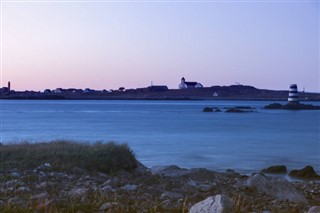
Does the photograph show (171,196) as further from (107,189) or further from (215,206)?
(215,206)

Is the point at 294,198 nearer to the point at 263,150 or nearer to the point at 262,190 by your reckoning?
the point at 262,190

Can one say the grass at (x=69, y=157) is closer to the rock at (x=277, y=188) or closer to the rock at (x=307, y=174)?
the rock at (x=277, y=188)

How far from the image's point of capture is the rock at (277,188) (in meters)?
12.2

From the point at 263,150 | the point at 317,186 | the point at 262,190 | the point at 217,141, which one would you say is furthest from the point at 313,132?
the point at 262,190

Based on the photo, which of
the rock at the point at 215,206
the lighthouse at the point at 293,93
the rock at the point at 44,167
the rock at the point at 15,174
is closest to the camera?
the rock at the point at 215,206

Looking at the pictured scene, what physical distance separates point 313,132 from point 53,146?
37229 mm

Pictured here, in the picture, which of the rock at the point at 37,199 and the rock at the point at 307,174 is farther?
the rock at the point at 307,174

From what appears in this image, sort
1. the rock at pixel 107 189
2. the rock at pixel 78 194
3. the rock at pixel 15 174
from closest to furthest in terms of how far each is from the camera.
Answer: the rock at pixel 78 194
the rock at pixel 107 189
the rock at pixel 15 174

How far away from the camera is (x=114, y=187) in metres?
11.9

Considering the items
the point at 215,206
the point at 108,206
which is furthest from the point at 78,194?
the point at 215,206

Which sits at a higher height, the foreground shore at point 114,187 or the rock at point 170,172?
the foreground shore at point 114,187

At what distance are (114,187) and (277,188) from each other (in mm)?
3697

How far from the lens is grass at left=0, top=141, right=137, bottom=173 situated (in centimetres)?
1455

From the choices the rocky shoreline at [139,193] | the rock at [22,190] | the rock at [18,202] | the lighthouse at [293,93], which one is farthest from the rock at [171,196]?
the lighthouse at [293,93]
